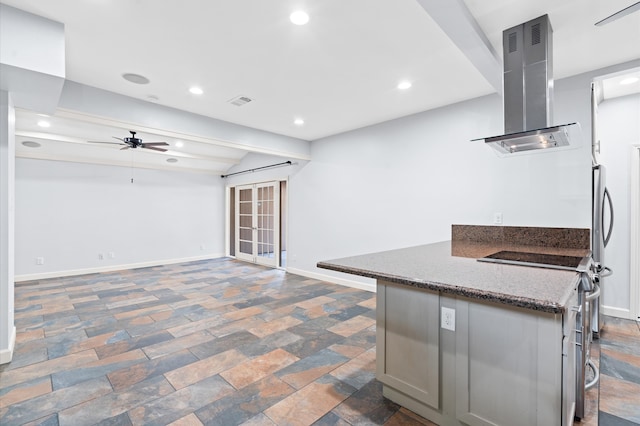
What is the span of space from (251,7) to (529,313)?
245 centimetres

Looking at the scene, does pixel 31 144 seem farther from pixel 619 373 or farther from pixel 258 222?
pixel 619 373

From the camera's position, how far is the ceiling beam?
189 cm

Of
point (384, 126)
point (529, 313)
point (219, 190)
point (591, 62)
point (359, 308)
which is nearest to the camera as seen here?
point (529, 313)

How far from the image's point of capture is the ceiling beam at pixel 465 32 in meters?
1.89

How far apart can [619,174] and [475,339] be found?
3379 millimetres

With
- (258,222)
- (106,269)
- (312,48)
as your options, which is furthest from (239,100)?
(106,269)

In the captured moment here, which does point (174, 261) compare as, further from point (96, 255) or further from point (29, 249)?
point (29, 249)

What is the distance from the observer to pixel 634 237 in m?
3.34

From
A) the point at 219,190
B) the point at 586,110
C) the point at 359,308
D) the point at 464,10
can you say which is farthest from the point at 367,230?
the point at 219,190

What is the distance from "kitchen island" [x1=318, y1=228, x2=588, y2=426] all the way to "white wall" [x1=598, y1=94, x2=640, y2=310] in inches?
103

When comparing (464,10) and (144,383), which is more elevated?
(464,10)

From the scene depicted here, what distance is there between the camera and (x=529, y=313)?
141cm

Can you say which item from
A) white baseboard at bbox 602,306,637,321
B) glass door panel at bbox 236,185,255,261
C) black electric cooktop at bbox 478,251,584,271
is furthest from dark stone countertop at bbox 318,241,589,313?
glass door panel at bbox 236,185,255,261

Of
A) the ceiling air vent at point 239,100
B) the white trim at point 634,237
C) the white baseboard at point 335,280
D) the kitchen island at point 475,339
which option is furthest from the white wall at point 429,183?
the ceiling air vent at point 239,100
